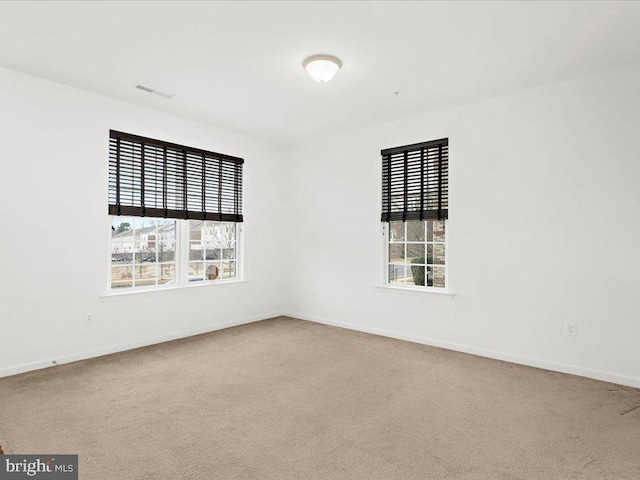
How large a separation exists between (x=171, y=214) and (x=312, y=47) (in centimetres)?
274

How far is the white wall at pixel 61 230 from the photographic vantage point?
355 cm

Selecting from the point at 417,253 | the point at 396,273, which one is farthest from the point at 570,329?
the point at 396,273

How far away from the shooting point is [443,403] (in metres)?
2.99

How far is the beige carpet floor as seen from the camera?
2.16 metres

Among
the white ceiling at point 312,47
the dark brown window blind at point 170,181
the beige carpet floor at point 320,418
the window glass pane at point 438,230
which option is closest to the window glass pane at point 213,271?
the dark brown window blind at point 170,181

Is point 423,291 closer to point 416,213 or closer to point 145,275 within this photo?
point 416,213

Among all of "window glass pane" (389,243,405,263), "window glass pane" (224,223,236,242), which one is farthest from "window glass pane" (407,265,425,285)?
"window glass pane" (224,223,236,242)

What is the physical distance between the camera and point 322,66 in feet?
10.7

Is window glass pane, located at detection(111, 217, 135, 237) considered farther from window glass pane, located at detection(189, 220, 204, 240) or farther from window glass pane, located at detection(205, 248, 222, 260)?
window glass pane, located at detection(205, 248, 222, 260)

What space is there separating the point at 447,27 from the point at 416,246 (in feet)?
8.65

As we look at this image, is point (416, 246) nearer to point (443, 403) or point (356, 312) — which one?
point (356, 312)

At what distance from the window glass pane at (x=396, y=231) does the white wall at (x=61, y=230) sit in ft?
9.17

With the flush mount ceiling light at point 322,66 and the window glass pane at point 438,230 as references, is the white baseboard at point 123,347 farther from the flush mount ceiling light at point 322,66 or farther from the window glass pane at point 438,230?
the flush mount ceiling light at point 322,66

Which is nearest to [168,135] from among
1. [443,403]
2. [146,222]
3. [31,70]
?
[146,222]
